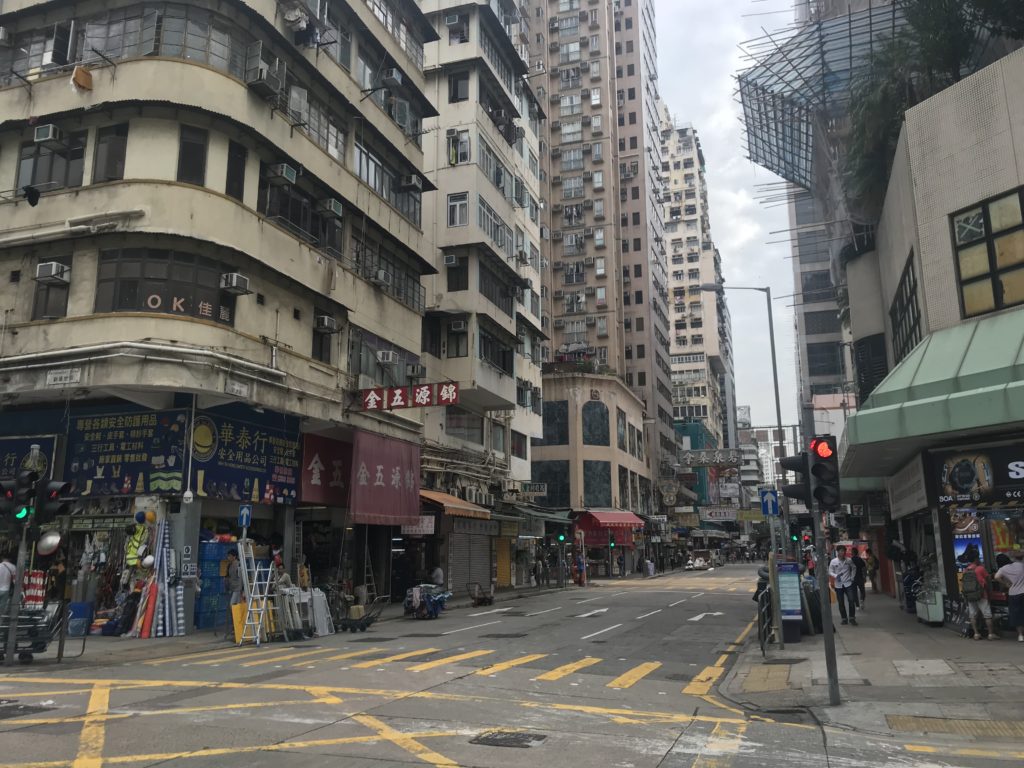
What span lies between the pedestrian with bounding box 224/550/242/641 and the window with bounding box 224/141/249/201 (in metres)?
9.39

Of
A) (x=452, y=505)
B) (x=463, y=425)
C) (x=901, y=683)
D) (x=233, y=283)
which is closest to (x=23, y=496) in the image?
(x=233, y=283)

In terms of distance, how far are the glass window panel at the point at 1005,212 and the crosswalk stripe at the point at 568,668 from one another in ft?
39.9

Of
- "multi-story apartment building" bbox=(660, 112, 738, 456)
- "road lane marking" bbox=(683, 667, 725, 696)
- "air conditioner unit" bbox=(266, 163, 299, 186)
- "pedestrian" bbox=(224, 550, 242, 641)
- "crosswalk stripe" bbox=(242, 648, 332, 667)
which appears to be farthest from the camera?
"multi-story apartment building" bbox=(660, 112, 738, 456)

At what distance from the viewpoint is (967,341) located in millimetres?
16328

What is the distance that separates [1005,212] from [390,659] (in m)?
15.2

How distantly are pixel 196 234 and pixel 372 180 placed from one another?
395 inches

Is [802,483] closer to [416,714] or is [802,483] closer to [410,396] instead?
[416,714]

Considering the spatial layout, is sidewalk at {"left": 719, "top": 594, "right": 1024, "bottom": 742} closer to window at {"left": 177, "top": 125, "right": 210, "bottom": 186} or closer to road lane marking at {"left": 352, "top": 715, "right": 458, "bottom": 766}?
road lane marking at {"left": 352, "top": 715, "right": 458, "bottom": 766}

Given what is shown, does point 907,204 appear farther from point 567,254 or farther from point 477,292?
point 567,254

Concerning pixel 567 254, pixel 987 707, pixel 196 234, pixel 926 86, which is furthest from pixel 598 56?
pixel 987 707

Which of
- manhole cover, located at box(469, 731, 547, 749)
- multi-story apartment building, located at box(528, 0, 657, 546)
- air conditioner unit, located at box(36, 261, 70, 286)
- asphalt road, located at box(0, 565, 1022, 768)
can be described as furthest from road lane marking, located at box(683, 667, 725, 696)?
multi-story apartment building, located at box(528, 0, 657, 546)

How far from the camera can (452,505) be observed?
3048 centimetres

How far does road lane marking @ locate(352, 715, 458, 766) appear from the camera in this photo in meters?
7.04

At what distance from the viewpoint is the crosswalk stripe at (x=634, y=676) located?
470 inches
